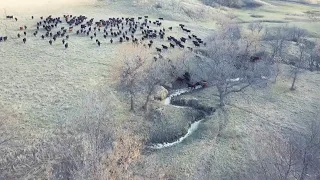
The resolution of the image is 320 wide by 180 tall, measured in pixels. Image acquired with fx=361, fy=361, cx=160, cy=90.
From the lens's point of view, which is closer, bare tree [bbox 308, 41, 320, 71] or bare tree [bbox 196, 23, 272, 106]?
bare tree [bbox 196, 23, 272, 106]

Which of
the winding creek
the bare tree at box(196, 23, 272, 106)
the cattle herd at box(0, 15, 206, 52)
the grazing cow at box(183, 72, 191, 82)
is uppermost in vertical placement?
the cattle herd at box(0, 15, 206, 52)

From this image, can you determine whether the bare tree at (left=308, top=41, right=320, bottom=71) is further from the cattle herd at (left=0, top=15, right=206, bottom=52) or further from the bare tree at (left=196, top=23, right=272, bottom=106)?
the cattle herd at (left=0, top=15, right=206, bottom=52)

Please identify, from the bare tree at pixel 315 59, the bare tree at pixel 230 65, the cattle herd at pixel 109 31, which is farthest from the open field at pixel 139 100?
the bare tree at pixel 315 59

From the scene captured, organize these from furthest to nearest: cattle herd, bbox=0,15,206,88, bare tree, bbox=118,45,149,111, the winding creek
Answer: cattle herd, bbox=0,15,206,88 < bare tree, bbox=118,45,149,111 < the winding creek

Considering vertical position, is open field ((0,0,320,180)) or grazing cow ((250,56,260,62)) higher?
grazing cow ((250,56,260,62))

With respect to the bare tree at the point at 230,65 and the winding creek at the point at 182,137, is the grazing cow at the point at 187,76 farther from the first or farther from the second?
the bare tree at the point at 230,65

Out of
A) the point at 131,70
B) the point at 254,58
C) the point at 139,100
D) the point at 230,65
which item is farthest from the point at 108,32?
the point at 254,58

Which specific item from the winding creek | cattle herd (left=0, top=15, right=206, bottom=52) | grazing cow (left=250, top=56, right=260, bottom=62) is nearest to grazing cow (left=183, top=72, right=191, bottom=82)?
the winding creek
